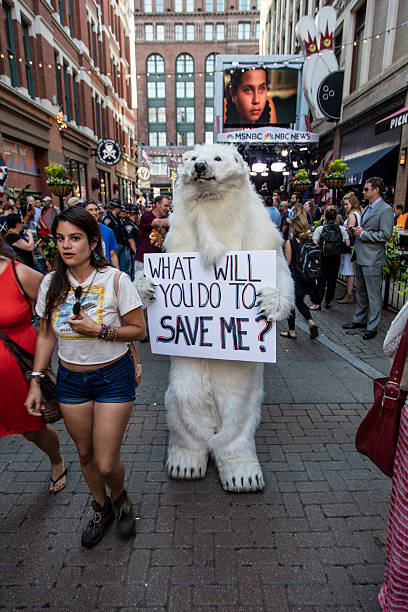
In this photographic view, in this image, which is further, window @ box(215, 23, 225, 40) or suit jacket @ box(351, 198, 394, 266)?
window @ box(215, 23, 225, 40)

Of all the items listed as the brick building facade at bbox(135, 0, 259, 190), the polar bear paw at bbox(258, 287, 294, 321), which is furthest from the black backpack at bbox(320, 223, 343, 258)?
the brick building facade at bbox(135, 0, 259, 190)

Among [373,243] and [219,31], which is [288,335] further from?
[219,31]

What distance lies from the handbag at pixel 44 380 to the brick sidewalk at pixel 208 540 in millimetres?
732

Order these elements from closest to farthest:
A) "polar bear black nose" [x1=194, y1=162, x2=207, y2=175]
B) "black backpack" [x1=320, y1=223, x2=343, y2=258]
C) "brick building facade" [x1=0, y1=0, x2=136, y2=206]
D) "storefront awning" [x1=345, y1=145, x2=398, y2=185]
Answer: "polar bear black nose" [x1=194, y1=162, x2=207, y2=175], "black backpack" [x1=320, y1=223, x2=343, y2=258], "storefront awning" [x1=345, y1=145, x2=398, y2=185], "brick building facade" [x1=0, y1=0, x2=136, y2=206]

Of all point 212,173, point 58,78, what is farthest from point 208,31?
point 212,173

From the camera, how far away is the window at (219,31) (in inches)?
1861

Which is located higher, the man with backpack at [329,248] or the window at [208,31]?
the window at [208,31]

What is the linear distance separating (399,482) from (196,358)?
1.49 m

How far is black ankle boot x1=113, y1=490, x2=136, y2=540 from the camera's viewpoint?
7.25 ft

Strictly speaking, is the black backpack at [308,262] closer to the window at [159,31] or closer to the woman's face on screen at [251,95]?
the woman's face on screen at [251,95]

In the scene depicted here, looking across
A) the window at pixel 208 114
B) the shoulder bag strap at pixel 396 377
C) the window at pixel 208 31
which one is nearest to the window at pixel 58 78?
the shoulder bag strap at pixel 396 377

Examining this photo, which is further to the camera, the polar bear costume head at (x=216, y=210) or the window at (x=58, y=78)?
the window at (x=58, y=78)

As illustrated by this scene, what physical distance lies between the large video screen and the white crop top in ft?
58.4

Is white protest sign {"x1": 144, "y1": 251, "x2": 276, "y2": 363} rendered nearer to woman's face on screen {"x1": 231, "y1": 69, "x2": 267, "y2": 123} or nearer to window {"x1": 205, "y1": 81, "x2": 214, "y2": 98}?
woman's face on screen {"x1": 231, "y1": 69, "x2": 267, "y2": 123}
